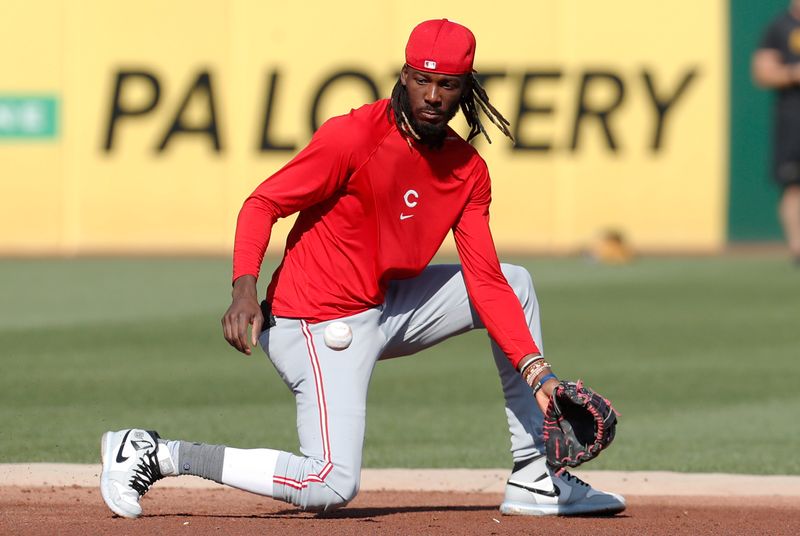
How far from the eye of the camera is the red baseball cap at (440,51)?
18.5ft

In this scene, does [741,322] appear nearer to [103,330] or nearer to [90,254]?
[103,330]

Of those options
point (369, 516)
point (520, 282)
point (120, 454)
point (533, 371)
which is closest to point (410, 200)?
point (520, 282)

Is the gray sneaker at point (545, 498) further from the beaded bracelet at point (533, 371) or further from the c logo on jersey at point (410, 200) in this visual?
the c logo on jersey at point (410, 200)

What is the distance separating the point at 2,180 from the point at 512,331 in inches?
476

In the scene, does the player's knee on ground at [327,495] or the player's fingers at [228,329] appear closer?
the player's fingers at [228,329]

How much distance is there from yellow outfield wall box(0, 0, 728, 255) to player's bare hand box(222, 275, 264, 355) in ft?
38.2

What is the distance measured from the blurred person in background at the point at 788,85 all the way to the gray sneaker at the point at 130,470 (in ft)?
34.3

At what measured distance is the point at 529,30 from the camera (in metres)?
17.0

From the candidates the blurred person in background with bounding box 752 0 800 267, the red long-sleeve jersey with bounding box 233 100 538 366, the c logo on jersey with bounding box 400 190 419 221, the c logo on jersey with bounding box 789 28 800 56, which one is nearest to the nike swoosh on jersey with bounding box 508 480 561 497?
the red long-sleeve jersey with bounding box 233 100 538 366

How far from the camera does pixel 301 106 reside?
17.0m

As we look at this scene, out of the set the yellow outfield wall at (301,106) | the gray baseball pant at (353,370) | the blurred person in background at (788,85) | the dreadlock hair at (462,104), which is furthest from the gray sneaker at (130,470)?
the yellow outfield wall at (301,106)

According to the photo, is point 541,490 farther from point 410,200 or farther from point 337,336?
point 410,200

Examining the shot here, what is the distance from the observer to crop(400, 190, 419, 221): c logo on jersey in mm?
5871

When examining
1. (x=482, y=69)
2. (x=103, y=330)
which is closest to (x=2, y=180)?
(x=482, y=69)
